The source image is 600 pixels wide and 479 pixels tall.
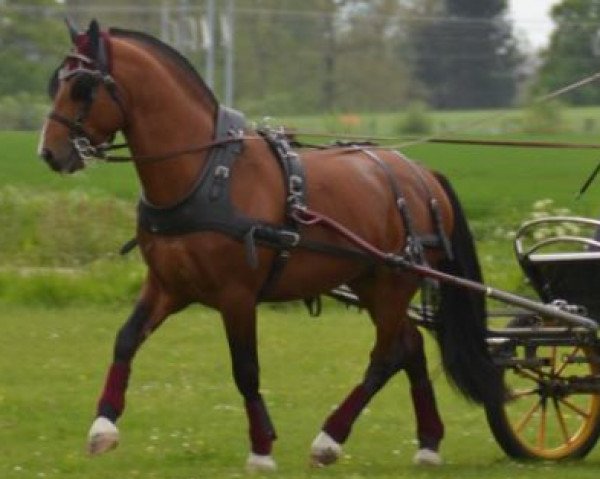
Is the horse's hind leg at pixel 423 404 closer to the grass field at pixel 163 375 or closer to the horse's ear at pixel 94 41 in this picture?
the grass field at pixel 163 375

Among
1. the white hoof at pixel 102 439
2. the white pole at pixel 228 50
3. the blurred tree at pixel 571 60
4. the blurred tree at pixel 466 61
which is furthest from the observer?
the blurred tree at pixel 466 61

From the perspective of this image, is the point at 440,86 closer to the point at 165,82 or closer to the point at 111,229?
the point at 111,229

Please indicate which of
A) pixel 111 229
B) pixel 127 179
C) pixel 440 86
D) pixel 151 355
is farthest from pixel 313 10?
pixel 151 355

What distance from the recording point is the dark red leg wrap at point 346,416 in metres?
9.05

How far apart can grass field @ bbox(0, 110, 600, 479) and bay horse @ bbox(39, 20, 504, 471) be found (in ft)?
1.27

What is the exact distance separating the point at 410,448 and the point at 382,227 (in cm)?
136

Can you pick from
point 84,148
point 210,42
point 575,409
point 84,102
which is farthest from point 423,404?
point 210,42

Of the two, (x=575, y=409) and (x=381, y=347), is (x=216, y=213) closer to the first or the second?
(x=381, y=347)

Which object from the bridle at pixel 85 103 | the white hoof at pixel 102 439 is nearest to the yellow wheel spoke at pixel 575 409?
the white hoof at pixel 102 439

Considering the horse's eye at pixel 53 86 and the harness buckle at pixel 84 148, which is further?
the horse's eye at pixel 53 86

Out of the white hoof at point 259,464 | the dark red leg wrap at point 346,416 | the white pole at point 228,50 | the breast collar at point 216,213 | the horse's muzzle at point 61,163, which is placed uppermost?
the horse's muzzle at point 61,163

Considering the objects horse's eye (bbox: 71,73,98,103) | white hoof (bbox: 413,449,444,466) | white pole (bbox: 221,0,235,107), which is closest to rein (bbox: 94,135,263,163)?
horse's eye (bbox: 71,73,98,103)

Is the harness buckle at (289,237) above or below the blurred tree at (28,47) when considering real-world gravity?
above

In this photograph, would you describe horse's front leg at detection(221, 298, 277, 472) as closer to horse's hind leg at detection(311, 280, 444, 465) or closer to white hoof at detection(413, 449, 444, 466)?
horse's hind leg at detection(311, 280, 444, 465)
